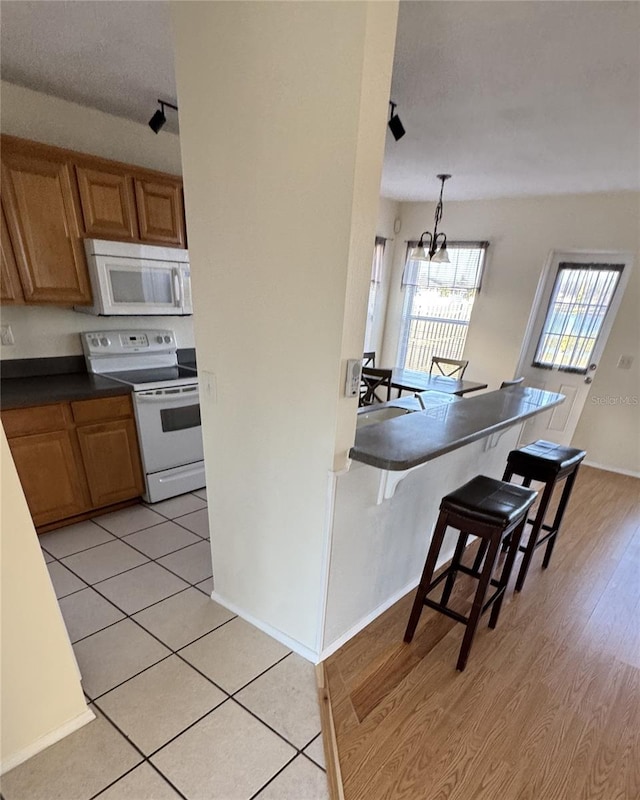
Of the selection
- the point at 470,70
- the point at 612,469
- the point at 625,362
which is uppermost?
the point at 470,70

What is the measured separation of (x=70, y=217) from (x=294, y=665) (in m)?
2.79

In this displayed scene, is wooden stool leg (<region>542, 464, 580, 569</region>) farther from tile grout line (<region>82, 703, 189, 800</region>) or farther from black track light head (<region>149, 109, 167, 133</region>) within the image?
black track light head (<region>149, 109, 167, 133</region>)

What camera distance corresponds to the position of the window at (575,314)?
3.85 m

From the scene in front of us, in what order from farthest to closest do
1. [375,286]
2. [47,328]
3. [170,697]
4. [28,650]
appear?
[375,286]
[47,328]
[170,697]
[28,650]

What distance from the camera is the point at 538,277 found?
409 cm

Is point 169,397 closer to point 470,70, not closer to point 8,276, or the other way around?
point 8,276

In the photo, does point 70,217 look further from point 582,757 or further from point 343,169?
point 582,757

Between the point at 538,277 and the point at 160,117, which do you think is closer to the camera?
the point at 160,117

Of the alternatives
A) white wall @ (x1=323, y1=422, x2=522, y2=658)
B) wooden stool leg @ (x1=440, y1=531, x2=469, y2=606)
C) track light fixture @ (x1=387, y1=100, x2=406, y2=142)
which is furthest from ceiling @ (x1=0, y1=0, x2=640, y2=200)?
wooden stool leg @ (x1=440, y1=531, x2=469, y2=606)

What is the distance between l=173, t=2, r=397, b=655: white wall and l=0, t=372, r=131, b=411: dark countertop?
115cm

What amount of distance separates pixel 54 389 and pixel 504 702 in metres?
2.87

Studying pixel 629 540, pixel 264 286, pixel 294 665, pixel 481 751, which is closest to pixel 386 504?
pixel 294 665

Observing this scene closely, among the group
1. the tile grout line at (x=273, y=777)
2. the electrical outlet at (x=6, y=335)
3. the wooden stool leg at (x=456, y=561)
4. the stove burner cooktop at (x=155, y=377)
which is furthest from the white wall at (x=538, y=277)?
the electrical outlet at (x=6, y=335)

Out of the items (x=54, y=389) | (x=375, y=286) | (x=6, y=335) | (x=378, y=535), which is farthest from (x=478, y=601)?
(x=375, y=286)
